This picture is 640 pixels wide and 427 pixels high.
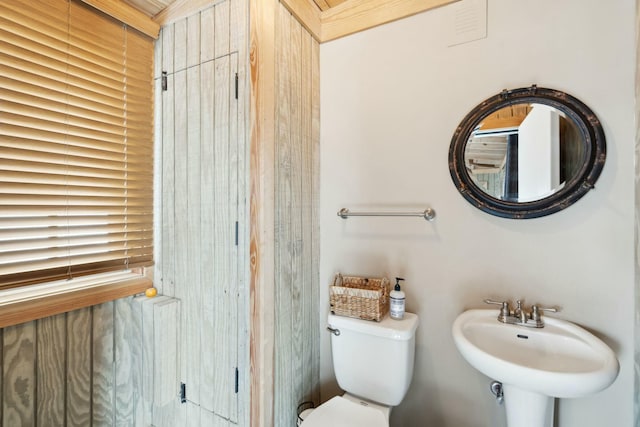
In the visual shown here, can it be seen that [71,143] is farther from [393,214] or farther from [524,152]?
[524,152]

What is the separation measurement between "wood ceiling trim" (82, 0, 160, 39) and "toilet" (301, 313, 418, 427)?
1745mm

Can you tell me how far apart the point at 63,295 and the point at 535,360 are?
194cm

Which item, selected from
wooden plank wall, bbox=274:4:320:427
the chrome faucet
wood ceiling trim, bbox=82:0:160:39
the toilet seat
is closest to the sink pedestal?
the chrome faucet

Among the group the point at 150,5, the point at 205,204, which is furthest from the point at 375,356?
the point at 150,5

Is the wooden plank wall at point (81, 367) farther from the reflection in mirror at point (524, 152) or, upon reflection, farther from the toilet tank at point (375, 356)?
the reflection in mirror at point (524, 152)

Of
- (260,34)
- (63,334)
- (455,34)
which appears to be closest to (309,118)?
(260,34)

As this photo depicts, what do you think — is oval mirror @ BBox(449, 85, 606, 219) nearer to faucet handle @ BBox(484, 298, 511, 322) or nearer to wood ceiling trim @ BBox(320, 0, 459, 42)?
faucet handle @ BBox(484, 298, 511, 322)

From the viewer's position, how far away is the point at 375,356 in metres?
1.28

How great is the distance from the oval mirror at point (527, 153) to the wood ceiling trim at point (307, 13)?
991mm

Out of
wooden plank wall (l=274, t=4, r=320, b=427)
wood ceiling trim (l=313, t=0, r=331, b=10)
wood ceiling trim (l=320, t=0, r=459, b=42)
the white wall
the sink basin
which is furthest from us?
wood ceiling trim (l=313, t=0, r=331, b=10)

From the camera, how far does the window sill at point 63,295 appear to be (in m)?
0.98

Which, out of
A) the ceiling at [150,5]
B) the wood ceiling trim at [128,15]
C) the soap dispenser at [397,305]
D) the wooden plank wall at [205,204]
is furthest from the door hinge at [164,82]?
the soap dispenser at [397,305]

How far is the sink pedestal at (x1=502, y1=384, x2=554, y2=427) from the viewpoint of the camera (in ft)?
3.39

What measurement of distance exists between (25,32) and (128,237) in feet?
2.88
